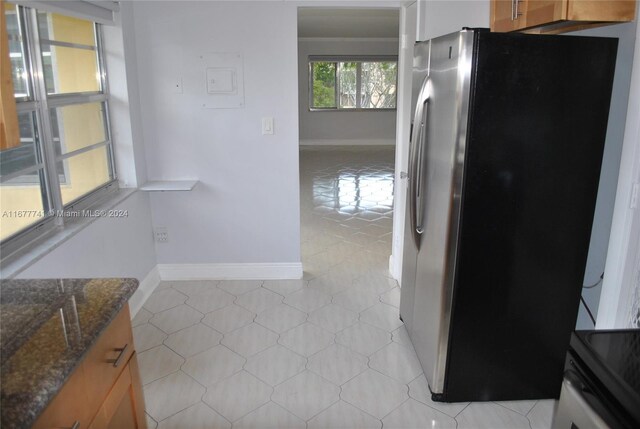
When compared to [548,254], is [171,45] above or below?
above

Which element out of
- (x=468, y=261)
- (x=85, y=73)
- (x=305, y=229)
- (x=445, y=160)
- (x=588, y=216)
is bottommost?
(x=305, y=229)

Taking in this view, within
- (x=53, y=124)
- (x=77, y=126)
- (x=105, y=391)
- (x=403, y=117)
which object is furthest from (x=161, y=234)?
(x=105, y=391)

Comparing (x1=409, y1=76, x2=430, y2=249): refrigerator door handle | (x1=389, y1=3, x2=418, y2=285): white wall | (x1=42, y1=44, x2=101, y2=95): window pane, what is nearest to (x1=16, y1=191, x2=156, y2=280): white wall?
(x1=42, y1=44, x2=101, y2=95): window pane

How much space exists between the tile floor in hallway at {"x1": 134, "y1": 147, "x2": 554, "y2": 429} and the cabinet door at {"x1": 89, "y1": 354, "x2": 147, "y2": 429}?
0.63 meters

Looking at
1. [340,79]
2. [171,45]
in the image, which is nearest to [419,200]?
[171,45]

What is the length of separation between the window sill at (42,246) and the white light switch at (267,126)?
1.11 m

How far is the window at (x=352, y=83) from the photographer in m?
10.7

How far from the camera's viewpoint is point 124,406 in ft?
4.99

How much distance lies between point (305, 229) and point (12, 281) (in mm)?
3494

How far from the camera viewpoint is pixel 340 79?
1082 centimetres

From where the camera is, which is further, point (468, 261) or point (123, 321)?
point (468, 261)

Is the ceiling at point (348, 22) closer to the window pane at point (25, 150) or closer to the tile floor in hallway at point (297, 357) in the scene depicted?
the tile floor in hallway at point (297, 357)

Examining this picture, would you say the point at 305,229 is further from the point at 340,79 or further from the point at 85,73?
the point at 340,79

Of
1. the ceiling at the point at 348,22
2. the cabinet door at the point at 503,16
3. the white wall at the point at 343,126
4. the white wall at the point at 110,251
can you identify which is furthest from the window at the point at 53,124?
the white wall at the point at 343,126
